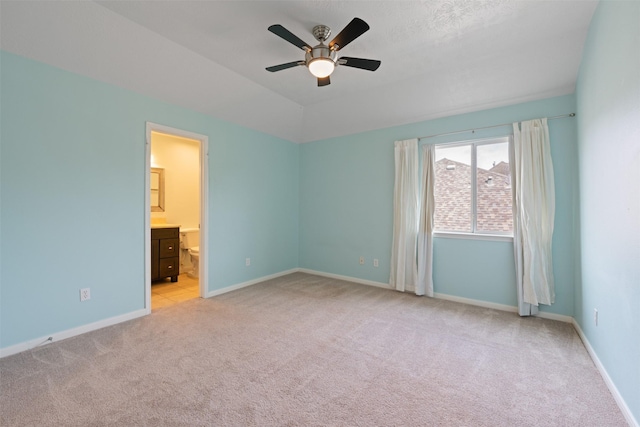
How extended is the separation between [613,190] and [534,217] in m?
1.37

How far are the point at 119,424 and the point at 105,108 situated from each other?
9.26ft

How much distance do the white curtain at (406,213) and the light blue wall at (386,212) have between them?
0.19 m

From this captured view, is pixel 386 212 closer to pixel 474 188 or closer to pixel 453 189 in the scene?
pixel 453 189

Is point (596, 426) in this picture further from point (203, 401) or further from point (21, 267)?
point (21, 267)

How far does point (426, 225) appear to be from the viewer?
3.87m

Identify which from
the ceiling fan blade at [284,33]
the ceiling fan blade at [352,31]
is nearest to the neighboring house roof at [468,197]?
the ceiling fan blade at [352,31]

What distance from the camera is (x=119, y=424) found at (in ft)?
5.20

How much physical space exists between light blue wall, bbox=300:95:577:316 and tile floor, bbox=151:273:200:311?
200 cm

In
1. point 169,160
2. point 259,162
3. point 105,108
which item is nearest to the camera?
point 105,108

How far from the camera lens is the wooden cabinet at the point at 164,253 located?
432 centimetres

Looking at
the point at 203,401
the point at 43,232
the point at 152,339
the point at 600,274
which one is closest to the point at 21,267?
the point at 43,232

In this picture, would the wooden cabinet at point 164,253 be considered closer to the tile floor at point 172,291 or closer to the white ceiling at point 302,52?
the tile floor at point 172,291

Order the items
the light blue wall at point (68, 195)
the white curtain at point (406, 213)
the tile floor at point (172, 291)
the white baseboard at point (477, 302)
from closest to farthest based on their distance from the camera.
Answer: the light blue wall at point (68, 195) < the white baseboard at point (477, 302) < the tile floor at point (172, 291) < the white curtain at point (406, 213)

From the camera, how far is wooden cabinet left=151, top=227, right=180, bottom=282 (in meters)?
4.32
